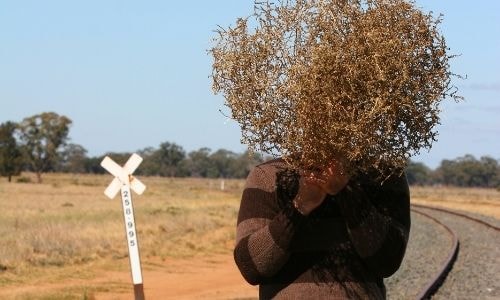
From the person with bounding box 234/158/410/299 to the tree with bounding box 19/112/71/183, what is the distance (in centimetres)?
10072

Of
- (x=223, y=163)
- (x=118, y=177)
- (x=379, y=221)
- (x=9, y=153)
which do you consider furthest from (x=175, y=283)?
(x=223, y=163)

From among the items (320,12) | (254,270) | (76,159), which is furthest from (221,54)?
(76,159)

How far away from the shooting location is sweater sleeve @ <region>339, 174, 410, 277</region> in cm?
339

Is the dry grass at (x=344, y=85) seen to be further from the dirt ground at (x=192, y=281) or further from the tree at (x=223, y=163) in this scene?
the tree at (x=223, y=163)

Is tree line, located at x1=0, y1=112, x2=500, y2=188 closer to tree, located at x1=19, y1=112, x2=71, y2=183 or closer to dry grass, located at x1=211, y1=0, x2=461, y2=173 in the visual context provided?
tree, located at x1=19, y1=112, x2=71, y2=183

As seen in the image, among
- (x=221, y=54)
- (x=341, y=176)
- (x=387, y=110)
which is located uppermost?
(x=221, y=54)

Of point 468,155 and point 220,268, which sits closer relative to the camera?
point 220,268

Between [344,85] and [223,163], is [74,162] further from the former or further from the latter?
[344,85]

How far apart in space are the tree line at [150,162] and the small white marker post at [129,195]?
87307mm

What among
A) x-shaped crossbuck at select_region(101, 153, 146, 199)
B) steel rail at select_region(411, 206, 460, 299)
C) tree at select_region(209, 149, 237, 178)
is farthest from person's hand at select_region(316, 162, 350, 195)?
tree at select_region(209, 149, 237, 178)

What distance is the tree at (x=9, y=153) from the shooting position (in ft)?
308

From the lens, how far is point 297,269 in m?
3.55

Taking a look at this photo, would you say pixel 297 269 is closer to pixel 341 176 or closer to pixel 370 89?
pixel 341 176

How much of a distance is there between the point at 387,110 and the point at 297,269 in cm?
84
